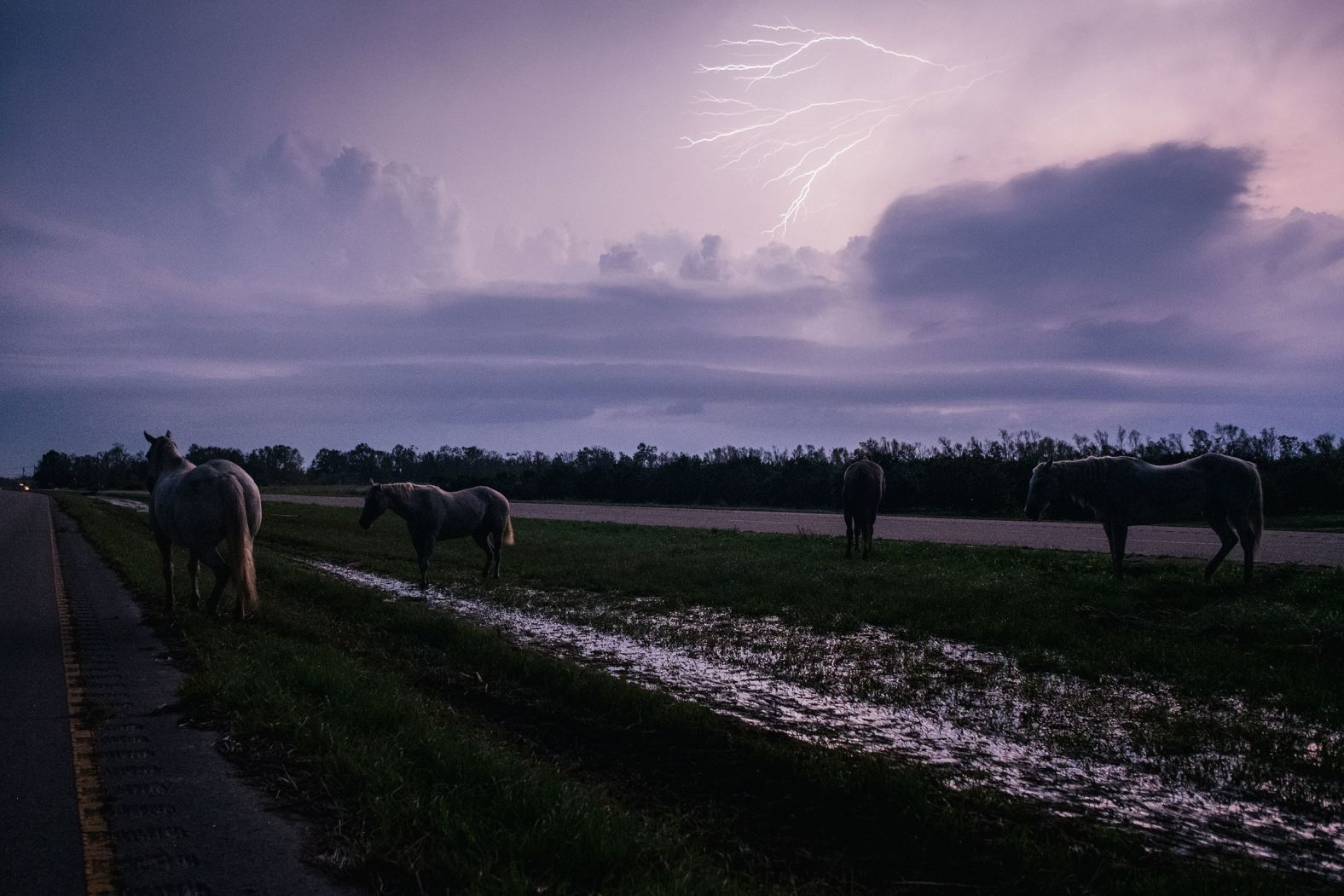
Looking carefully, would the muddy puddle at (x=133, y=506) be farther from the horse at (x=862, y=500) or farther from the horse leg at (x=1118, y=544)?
the horse leg at (x=1118, y=544)

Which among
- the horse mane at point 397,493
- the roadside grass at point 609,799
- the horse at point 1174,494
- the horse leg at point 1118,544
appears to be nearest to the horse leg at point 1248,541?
the horse at point 1174,494

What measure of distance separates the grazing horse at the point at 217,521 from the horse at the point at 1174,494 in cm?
1343

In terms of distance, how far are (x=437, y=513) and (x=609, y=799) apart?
11.6m

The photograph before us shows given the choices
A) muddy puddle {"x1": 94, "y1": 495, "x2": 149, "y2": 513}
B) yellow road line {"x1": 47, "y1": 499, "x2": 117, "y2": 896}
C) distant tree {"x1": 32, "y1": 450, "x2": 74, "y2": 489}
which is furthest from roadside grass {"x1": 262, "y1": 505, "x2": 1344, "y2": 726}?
distant tree {"x1": 32, "y1": 450, "x2": 74, "y2": 489}

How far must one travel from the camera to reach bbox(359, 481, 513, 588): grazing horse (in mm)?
14750

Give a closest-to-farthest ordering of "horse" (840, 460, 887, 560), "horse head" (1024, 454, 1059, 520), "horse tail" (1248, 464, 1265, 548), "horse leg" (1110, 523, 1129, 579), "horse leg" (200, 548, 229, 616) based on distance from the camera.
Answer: "horse leg" (200, 548, 229, 616) < "horse tail" (1248, 464, 1265, 548) < "horse leg" (1110, 523, 1129, 579) < "horse head" (1024, 454, 1059, 520) < "horse" (840, 460, 887, 560)

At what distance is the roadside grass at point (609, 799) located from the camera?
347cm

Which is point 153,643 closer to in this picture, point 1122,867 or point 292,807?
point 292,807

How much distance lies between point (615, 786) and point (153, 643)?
6.71 meters

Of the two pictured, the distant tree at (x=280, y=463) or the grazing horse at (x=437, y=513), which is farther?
the distant tree at (x=280, y=463)

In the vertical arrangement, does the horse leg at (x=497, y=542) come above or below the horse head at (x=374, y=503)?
below

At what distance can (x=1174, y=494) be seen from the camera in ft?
40.4

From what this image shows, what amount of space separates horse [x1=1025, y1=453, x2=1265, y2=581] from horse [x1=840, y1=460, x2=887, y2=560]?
5024 mm

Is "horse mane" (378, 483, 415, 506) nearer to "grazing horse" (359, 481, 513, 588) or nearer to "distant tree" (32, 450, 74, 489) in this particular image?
"grazing horse" (359, 481, 513, 588)
